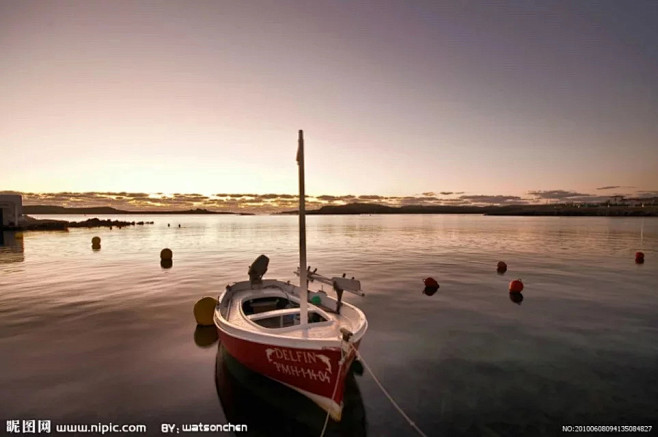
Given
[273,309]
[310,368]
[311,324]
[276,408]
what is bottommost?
[276,408]

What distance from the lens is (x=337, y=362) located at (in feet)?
29.3

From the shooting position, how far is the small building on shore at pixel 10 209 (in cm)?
8175

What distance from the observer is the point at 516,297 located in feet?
77.4

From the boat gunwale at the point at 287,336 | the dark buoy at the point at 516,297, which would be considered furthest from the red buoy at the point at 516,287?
the boat gunwale at the point at 287,336

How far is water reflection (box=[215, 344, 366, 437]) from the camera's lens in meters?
9.53

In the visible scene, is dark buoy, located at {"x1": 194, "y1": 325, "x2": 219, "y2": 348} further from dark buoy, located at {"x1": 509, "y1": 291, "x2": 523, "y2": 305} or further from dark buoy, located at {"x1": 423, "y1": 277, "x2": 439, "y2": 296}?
dark buoy, located at {"x1": 509, "y1": 291, "x2": 523, "y2": 305}

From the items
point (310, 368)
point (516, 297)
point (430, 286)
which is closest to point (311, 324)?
point (310, 368)

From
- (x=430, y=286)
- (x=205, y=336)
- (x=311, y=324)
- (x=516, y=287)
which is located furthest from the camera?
(x=430, y=286)

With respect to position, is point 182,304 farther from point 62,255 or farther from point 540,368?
point 62,255

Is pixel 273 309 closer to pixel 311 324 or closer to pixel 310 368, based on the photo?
pixel 311 324

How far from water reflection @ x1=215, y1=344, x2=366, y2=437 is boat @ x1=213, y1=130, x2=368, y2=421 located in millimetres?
730

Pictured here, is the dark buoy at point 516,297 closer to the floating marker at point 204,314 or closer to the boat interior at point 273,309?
the boat interior at point 273,309

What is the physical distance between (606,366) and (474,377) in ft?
18.3

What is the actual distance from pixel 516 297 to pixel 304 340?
20321 mm
